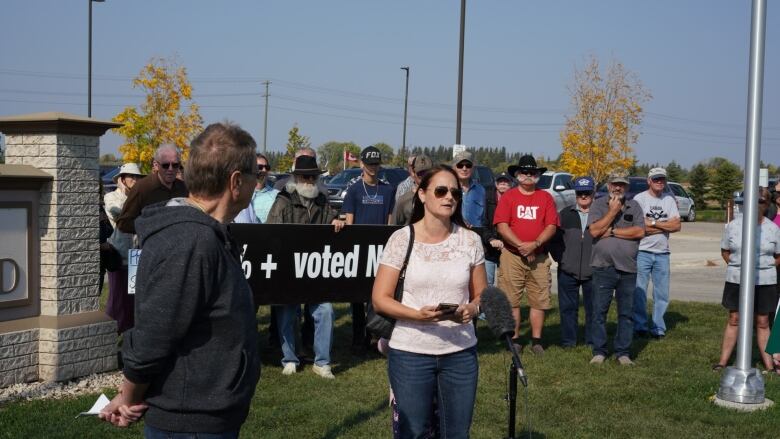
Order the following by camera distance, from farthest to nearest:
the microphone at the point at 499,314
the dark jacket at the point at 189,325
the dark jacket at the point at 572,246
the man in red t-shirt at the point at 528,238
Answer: the dark jacket at the point at 572,246, the man in red t-shirt at the point at 528,238, the microphone at the point at 499,314, the dark jacket at the point at 189,325

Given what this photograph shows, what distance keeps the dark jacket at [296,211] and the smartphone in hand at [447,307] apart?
4.53 m

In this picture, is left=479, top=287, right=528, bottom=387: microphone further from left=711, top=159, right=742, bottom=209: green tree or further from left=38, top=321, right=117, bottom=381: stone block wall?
left=711, top=159, right=742, bottom=209: green tree

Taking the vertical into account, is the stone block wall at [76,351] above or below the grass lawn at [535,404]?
above

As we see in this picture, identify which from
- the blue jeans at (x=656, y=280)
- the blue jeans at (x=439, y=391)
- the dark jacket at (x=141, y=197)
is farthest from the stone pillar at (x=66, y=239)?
the blue jeans at (x=656, y=280)

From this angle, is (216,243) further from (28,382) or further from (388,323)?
(28,382)

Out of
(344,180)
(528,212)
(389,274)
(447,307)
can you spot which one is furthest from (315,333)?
(344,180)

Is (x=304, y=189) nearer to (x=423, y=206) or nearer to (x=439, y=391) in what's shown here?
Result: (x=423, y=206)

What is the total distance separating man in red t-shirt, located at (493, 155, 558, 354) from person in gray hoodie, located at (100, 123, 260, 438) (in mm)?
7048

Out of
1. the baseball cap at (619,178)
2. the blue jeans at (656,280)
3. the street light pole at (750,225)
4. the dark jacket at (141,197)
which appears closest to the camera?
the street light pole at (750,225)

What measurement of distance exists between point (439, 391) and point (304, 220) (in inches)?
175

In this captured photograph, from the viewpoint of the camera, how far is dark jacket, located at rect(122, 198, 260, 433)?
2.68 metres

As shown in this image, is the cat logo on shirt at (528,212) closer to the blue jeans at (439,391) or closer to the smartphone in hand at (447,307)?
the blue jeans at (439,391)

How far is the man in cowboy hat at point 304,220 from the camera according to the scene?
855 cm

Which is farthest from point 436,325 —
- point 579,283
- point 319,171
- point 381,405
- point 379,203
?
point 579,283
